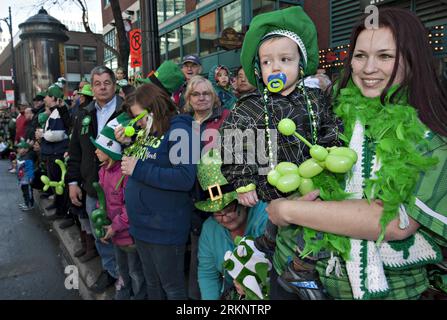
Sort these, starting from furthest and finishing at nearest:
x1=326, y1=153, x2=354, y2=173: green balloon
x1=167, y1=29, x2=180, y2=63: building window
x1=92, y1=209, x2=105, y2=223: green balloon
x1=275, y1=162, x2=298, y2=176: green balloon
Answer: x1=167, y1=29, x2=180, y2=63: building window
x1=92, y1=209, x2=105, y2=223: green balloon
x1=275, y1=162, x2=298, y2=176: green balloon
x1=326, y1=153, x2=354, y2=173: green balloon

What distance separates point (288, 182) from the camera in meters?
1.15

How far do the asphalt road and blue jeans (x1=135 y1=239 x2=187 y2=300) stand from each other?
150cm

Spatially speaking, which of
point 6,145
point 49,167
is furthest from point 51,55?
point 49,167

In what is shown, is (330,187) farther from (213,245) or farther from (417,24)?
(213,245)

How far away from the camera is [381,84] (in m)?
1.24

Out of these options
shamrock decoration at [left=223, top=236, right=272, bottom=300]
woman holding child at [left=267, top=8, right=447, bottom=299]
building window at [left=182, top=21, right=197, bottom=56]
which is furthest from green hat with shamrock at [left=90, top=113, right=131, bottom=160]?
building window at [left=182, top=21, right=197, bottom=56]

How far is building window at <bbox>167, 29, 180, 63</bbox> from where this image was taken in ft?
52.2

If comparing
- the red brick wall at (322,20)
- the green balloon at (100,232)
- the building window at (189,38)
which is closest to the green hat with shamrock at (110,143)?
the green balloon at (100,232)

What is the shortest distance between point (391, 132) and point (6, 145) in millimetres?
15987

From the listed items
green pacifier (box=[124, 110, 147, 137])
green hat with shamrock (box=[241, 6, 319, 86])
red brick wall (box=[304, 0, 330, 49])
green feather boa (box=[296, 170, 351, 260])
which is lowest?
green feather boa (box=[296, 170, 351, 260])

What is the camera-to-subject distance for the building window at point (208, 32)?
1333cm

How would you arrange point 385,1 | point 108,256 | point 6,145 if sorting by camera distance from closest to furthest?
point 108,256 → point 385,1 → point 6,145

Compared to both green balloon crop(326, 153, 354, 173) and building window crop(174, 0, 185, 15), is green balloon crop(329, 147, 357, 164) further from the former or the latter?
building window crop(174, 0, 185, 15)

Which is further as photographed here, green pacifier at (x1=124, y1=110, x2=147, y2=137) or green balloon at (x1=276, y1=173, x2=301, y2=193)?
green pacifier at (x1=124, y1=110, x2=147, y2=137)
